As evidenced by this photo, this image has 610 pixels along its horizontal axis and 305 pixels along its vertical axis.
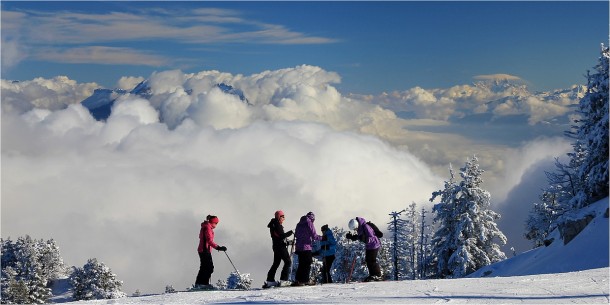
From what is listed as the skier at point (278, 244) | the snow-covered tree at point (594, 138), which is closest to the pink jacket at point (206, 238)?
the skier at point (278, 244)

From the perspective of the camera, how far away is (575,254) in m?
24.2

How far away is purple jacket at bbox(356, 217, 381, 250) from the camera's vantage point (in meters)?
18.1

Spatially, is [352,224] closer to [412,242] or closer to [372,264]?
[372,264]

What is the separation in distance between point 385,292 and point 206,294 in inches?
170

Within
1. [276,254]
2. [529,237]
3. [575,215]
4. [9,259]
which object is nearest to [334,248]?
[276,254]

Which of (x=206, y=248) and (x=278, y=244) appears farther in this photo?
(x=278, y=244)

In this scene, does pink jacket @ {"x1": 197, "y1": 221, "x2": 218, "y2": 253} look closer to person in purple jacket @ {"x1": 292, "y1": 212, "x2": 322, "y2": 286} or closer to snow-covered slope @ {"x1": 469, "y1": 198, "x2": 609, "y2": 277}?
person in purple jacket @ {"x1": 292, "y1": 212, "x2": 322, "y2": 286}

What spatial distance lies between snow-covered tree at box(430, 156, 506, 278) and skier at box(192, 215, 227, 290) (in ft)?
70.2

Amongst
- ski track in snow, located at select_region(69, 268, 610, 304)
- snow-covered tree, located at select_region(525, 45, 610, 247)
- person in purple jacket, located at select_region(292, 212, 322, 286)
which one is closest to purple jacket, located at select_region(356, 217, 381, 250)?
person in purple jacket, located at select_region(292, 212, 322, 286)

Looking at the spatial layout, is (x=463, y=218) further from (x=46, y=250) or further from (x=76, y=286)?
(x=46, y=250)

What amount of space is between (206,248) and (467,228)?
22474 mm

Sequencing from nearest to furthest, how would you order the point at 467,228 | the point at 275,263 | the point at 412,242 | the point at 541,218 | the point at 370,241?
the point at 275,263 → the point at 370,241 → the point at 467,228 → the point at 541,218 → the point at 412,242

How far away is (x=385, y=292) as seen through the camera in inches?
544

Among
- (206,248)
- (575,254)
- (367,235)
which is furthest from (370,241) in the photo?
(575,254)
